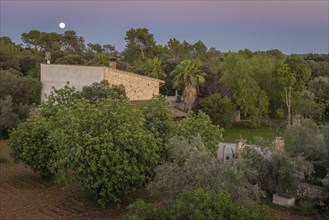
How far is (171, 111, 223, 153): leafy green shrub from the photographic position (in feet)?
61.3

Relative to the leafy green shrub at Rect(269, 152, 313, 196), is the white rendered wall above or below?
above

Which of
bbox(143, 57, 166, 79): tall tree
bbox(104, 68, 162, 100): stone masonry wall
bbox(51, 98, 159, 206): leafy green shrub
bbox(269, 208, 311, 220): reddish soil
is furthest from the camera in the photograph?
bbox(143, 57, 166, 79): tall tree

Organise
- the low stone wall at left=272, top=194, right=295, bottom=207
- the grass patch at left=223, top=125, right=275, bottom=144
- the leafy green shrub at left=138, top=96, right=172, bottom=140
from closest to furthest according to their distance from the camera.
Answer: the low stone wall at left=272, top=194, right=295, bottom=207 → the leafy green shrub at left=138, top=96, right=172, bottom=140 → the grass patch at left=223, top=125, right=275, bottom=144

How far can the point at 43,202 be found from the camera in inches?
715

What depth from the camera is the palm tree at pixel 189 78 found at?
4175 cm

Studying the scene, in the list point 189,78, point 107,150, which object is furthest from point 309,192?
point 189,78

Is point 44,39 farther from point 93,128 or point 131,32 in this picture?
point 93,128

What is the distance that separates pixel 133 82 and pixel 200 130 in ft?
60.8

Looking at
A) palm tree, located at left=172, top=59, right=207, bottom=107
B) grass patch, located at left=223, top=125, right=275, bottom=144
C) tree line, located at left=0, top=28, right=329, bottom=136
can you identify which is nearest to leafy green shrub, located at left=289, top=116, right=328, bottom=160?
grass patch, located at left=223, top=125, right=275, bottom=144

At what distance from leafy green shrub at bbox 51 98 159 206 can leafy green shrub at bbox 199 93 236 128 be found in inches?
882

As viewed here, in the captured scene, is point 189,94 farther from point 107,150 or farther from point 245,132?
point 107,150

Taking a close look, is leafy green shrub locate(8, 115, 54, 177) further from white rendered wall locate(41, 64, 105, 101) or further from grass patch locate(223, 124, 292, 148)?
grass patch locate(223, 124, 292, 148)

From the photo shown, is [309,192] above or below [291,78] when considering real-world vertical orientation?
below

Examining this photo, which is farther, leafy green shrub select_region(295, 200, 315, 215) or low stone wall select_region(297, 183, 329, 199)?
low stone wall select_region(297, 183, 329, 199)
